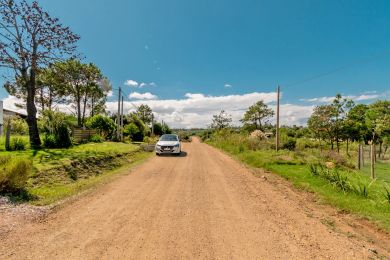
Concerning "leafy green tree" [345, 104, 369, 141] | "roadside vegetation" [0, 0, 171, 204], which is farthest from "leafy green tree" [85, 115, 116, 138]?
"leafy green tree" [345, 104, 369, 141]

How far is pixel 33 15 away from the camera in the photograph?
51.9ft

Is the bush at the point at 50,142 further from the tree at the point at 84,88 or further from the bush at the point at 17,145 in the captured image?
the tree at the point at 84,88

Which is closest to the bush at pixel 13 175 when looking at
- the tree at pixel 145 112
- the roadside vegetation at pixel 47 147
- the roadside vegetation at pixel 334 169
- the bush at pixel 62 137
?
the roadside vegetation at pixel 47 147

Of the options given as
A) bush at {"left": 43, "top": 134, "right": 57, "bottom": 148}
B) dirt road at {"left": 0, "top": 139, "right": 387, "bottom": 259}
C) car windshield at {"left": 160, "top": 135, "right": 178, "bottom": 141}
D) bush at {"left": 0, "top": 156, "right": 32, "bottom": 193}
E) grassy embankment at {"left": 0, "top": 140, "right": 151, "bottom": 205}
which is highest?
car windshield at {"left": 160, "top": 135, "right": 178, "bottom": 141}

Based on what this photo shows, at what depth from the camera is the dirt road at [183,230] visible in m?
3.73

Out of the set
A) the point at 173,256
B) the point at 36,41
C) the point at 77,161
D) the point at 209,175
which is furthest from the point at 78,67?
the point at 173,256

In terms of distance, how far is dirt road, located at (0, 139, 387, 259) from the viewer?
3734mm

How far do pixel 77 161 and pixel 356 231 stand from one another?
1059cm

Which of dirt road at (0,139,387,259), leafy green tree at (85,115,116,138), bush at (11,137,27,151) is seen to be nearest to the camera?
dirt road at (0,139,387,259)

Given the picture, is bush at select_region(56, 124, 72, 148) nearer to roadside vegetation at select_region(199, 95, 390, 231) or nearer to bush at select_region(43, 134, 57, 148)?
bush at select_region(43, 134, 57, 148)

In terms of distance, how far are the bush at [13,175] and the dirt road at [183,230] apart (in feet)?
5.73

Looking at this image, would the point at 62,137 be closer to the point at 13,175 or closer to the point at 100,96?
the point at 13,175

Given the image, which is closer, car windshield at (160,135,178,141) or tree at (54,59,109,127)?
car windshield at (160,135,178,141)

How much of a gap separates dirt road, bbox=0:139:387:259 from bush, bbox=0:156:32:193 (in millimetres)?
1747
